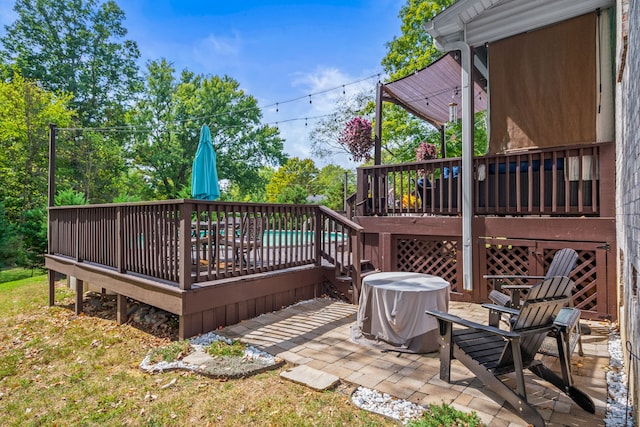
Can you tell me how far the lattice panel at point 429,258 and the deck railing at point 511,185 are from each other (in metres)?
0.54

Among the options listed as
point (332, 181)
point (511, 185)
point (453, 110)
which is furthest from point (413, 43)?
point (332, 181)

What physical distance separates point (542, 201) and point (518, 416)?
342 centimetres

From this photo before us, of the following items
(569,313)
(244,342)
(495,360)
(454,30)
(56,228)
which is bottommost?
(244,342)

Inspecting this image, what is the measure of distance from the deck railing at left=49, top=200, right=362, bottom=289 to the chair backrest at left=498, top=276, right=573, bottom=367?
298 cm

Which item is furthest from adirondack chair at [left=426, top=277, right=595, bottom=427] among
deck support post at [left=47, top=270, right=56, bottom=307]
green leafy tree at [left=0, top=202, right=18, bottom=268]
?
green leafy tree at [left=0, top=202, right=18, bottom=268]

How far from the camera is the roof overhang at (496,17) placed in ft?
16.0

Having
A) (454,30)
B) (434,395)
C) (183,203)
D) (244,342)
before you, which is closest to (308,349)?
(244,342)

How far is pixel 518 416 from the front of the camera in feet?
7.54

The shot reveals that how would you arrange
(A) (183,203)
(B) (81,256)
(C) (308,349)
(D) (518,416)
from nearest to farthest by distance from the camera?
(D) (518,416) < (C) (308,349) < (A) (183,203) < (B) (81,256)

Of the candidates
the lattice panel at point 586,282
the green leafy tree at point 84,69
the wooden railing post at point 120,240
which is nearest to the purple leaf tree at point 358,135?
the lattice panel at point 586,282

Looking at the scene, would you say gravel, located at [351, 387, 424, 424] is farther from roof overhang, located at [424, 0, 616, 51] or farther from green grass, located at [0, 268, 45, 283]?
green grass, located at [0, 268, 45, 283]

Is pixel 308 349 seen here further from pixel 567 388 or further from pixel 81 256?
pixel 81 256

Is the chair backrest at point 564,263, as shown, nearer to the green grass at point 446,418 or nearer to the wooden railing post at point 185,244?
A: the green grass at point 446,418

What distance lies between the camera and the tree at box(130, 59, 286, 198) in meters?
21.5
